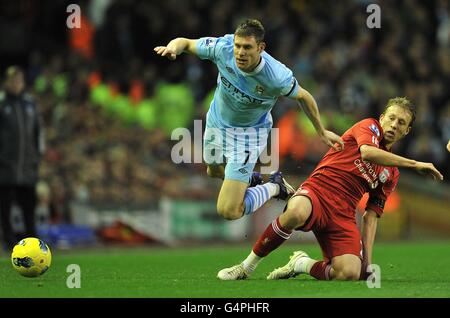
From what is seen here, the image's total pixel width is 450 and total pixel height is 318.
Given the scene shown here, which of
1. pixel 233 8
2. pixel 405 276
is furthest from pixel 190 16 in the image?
pixel 405 276

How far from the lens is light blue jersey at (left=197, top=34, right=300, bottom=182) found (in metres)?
9.37

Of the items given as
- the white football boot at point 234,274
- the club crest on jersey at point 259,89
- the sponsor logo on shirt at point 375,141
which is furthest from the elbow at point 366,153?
the white football boot at point 234,274

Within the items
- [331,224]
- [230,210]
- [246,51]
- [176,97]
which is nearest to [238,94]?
[246,51]

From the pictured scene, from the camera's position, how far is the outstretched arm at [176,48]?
8.66 meters

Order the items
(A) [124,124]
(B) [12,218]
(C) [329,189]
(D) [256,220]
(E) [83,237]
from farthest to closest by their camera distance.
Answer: (A) [124,124]
(D) [256,220]
(E) [83,237]
(B) [12,218]
(C) [329,189]

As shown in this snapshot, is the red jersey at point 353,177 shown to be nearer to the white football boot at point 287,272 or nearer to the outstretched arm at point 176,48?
the white football boot at point 287,272

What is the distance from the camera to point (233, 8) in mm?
21781

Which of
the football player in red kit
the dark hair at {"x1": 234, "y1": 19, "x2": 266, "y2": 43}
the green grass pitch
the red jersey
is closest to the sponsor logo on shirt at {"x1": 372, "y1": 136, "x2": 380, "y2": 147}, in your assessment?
the football player in red kit

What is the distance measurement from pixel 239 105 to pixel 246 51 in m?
0.76

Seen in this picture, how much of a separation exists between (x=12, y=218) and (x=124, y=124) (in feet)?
19.1

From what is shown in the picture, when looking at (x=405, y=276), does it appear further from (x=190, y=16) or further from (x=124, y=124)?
(x=190, y=16)

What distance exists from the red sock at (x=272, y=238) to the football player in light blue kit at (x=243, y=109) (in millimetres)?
564

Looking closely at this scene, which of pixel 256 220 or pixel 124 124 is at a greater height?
pixel 124 124

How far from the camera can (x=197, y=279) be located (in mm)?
9211
